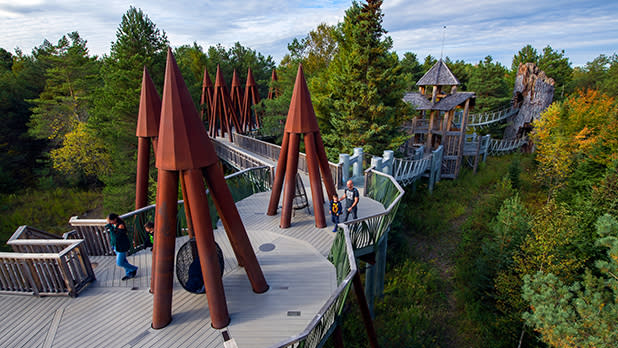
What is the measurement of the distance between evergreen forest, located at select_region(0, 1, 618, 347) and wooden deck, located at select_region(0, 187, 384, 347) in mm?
Answer: 4958

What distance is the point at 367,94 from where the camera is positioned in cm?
1839

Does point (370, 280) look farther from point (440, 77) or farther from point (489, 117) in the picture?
point (489, 117)

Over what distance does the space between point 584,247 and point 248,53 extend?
1768 inches

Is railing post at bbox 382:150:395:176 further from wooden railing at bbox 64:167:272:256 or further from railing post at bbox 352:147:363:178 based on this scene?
wooden railing at bbox 64:167:272:256

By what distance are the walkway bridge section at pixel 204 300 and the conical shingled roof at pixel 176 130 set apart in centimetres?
300

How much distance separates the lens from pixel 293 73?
25578 millimetres

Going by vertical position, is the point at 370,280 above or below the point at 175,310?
below

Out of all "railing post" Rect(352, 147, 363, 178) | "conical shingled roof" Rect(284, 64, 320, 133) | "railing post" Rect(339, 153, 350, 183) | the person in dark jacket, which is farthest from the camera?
"railing post" Rect(352, 147, 363, 178)

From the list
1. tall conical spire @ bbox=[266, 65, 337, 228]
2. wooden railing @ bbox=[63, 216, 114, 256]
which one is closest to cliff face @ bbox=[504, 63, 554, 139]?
tall conical spire @ bbox=[266, 65, 337, 228]

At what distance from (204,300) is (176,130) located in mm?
3655

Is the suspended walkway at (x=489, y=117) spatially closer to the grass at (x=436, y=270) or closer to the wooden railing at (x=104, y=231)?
the grass at (x=436, y=270)

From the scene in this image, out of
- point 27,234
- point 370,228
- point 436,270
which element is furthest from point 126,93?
point 436,270

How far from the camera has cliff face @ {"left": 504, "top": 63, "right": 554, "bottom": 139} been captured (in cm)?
3080

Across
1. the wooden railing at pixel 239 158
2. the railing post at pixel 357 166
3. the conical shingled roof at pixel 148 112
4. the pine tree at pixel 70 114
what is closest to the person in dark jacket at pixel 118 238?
the conical shingled roof at pixel 148 112
